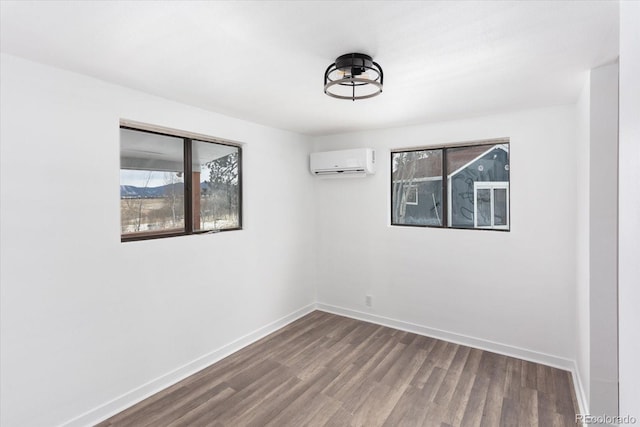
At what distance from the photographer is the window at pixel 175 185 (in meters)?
2.64

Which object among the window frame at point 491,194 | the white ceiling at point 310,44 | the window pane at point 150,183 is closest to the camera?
the white ceiling at point 310,44

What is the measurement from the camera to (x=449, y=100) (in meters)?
2.79

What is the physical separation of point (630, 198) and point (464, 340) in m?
3.48

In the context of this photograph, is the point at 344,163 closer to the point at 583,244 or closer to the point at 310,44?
the point at 310,44

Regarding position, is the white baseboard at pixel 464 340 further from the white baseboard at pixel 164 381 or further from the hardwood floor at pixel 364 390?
the white baseboard at pixel 164 381

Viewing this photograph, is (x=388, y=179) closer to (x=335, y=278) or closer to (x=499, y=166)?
(x=499, y=166)

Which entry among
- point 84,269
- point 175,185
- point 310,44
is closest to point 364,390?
A: point 84,269

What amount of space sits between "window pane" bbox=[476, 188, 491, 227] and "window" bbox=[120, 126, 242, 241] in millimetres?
2554

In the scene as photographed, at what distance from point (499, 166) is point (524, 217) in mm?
576

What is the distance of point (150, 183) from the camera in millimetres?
2785

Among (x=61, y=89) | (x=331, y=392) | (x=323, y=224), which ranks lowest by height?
(x=331, y=392)

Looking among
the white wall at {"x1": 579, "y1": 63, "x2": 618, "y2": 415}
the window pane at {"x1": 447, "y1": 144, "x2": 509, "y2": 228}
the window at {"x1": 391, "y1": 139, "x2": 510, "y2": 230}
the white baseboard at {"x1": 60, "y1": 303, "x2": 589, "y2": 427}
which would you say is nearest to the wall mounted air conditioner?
the window at {"x1": 391, "y1": 139, "x2": 510, "y2": 230}

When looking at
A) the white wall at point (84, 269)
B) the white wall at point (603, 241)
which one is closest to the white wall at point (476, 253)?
the white wall at point (603, 241)

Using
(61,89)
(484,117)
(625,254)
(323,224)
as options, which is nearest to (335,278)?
(323,224)
